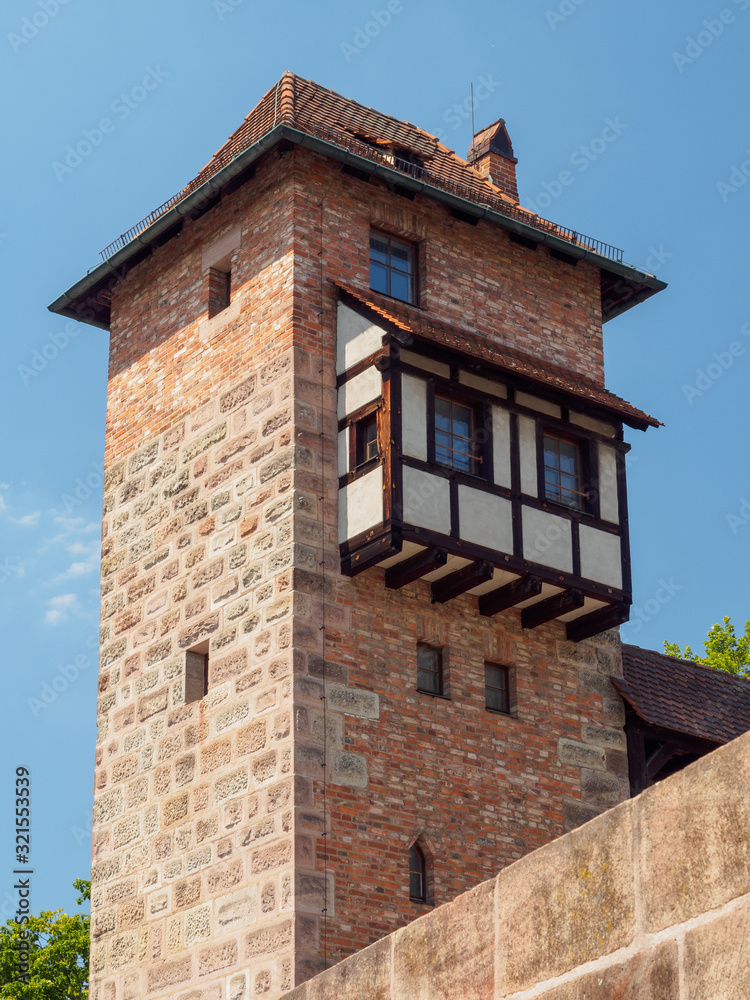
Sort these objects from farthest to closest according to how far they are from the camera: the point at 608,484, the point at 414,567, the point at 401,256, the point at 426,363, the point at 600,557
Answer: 1. the point at 401,256
2. the point at 608,484
3. the point at 600,557
4. the point at 426,363
5. the point at 414,567

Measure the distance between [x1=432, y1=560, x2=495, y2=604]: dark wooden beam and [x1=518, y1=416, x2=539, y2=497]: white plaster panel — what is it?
117 centimetres

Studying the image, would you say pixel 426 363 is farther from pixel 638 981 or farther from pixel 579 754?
pixel 638 981

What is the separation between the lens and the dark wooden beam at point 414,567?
16.8 metres

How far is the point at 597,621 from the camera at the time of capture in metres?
18.6

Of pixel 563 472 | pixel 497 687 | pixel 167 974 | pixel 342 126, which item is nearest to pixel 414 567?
pixel 497 687

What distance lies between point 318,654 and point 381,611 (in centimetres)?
105

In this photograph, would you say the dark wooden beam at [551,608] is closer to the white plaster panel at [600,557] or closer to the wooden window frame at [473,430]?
the white plaster panel at [600,557]

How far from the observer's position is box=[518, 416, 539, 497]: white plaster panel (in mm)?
17969

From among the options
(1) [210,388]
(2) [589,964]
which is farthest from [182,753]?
(2) [589,964]

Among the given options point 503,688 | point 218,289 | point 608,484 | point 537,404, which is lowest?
point 503,688

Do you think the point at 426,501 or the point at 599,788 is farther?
the point at 599,788

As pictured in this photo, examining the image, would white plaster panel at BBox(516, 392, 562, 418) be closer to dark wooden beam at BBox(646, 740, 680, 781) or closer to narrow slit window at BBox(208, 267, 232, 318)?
narrow slit window at BBox(208, 267, 232, 318)

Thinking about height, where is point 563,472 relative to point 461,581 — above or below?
above

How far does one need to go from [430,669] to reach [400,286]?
16.0 feet
